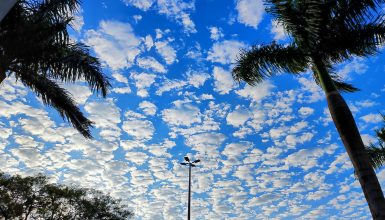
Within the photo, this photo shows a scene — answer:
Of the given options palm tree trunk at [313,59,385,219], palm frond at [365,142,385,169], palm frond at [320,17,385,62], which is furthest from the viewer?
palm frond at [365,142,385,169]

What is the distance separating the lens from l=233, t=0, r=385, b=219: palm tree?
7517 mm

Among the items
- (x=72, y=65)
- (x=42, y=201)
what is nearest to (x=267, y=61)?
(x=72, y=65)

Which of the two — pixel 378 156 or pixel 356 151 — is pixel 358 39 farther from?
pixel 378 156

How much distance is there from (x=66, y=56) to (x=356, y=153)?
7.91 metres

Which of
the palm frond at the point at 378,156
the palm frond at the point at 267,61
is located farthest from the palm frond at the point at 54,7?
the palm frond at the point at 378,156

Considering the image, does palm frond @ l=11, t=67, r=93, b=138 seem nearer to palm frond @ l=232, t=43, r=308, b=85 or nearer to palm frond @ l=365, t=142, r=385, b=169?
palm frond @ l=232, t=43, r=308, b=85

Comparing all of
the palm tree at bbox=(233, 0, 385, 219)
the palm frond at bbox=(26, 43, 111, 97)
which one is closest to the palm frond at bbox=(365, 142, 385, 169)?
the palm tree at bbox=(233, 0, 385, 219)

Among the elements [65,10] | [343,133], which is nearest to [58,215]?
[65,10]

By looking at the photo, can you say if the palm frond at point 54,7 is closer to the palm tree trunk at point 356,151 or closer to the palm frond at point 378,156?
the palm tree trunk at point 356,151

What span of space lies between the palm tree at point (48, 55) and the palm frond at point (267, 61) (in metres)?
4.44

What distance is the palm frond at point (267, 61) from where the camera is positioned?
378 inches

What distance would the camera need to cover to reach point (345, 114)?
7.24 metres

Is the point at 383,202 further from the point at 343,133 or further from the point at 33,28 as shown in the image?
the point at 33,28

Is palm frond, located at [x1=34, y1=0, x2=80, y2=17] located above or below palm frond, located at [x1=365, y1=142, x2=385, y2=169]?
above
